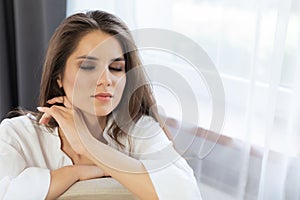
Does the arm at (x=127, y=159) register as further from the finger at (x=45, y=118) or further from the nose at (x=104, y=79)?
the nose at (x=104, y=79)

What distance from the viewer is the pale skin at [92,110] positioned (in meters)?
0.98

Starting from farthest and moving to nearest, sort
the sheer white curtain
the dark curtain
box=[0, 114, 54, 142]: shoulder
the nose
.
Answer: the dark curtain
the sheer white curtain
box=[0, 114, 54, 142]: shoulder
the nose

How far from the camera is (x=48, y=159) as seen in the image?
111 centimetres

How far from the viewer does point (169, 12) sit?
1472 mm

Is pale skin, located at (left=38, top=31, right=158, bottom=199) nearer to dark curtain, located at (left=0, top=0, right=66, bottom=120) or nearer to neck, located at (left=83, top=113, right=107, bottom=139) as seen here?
neck, located at (left=83, top=113, right=107, bottom=139)

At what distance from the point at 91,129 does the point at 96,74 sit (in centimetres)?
25

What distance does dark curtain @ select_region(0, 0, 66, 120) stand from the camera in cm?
180

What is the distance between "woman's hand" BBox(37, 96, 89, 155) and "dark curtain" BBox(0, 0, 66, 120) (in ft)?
2.74

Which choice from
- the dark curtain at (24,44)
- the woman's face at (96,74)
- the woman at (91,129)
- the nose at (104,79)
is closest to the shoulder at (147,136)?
the woman at (91,129)

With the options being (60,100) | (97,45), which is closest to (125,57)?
(97,45)

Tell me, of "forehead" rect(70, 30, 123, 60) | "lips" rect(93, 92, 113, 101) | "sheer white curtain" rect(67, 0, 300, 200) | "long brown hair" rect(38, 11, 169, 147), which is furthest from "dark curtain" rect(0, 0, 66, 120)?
"lips" rect(93, 92, 113, 101)

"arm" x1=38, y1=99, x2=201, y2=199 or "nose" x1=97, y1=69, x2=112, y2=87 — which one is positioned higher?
"nose" x1=97, y1=69, x2=112, y2=87

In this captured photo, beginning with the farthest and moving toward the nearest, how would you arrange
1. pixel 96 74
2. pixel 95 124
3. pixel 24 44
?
pixel 24 44, pixel 95 124, pixel 96 74

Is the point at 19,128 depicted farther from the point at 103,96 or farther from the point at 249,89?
the point at 249,89
